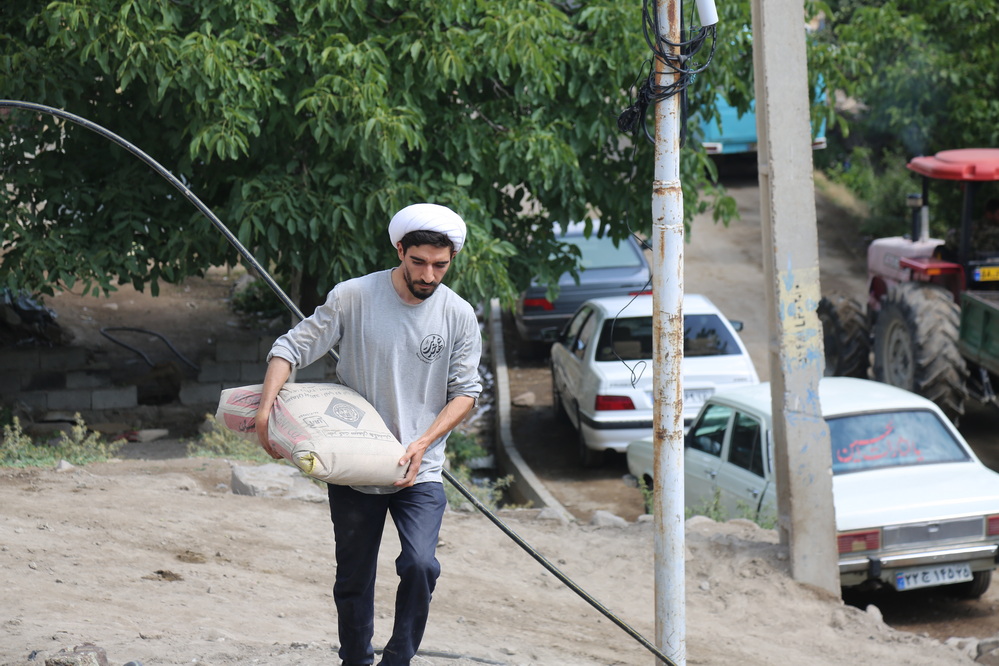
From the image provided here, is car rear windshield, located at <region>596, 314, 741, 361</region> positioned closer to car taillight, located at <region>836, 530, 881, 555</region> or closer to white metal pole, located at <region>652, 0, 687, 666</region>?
car taillight, located at <region>836, 530, 881, 555</region>

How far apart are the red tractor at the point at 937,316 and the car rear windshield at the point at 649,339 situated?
189cm

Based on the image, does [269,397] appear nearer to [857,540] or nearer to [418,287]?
[418,287]

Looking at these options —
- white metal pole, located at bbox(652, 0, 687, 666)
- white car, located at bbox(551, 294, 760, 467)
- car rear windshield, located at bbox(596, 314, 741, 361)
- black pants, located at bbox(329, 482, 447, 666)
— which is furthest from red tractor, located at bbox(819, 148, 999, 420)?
black pants, located at bbox(329, 482, 447, 666)

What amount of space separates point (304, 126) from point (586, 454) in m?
4.54

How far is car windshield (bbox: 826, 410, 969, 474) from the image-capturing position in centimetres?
711

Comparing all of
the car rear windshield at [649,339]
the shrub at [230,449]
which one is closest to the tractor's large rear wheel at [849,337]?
the car rear windshield at [649,339]

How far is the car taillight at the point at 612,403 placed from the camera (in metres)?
10.2

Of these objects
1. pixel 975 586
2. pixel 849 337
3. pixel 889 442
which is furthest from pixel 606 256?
pixel 975 586

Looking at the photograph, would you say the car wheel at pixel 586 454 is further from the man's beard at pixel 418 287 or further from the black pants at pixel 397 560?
the man's beard at pixel 418 287

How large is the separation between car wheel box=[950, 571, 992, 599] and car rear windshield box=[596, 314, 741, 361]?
12.8ft

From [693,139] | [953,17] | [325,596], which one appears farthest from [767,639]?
[953,17]

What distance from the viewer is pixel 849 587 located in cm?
692

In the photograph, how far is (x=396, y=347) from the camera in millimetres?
3664

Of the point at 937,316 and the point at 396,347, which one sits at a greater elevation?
Result: the point at 396,347
